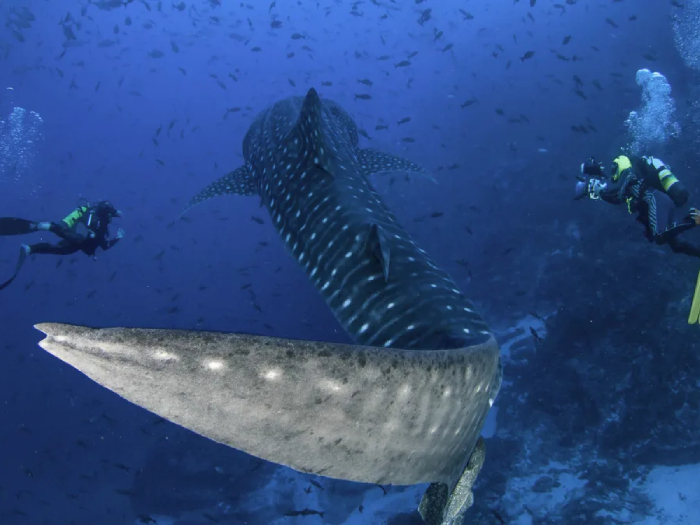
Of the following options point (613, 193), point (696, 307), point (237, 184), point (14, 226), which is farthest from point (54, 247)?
point (696, 307)

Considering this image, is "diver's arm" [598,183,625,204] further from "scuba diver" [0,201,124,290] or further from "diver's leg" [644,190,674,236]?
"scuba diver" [0,201,124,290]

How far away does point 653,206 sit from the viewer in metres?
8.37

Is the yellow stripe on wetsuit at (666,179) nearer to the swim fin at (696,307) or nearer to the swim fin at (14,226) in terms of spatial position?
the swim fin at (696,307)

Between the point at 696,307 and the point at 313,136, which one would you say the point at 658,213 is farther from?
the point at 313,136

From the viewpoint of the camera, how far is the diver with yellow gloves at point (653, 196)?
788 centimetres

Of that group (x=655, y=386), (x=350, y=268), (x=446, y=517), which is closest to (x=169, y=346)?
(x=446, y=517)

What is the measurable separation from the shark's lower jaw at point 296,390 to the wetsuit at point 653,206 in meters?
8.15

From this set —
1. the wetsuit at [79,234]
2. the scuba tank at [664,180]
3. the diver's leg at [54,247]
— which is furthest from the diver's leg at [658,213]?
the diver's leg at [54,247]

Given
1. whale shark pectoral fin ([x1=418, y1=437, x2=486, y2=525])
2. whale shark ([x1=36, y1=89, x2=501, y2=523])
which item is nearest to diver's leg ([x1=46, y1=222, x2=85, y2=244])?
whale shark ([x1=36, y1=89, x2=501, y2=523])

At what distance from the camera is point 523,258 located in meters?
17.7

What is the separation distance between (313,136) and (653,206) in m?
6.88

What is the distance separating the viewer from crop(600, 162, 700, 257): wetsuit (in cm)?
816

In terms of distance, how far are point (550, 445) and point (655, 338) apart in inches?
158

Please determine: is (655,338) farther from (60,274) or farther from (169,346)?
(60,274)
